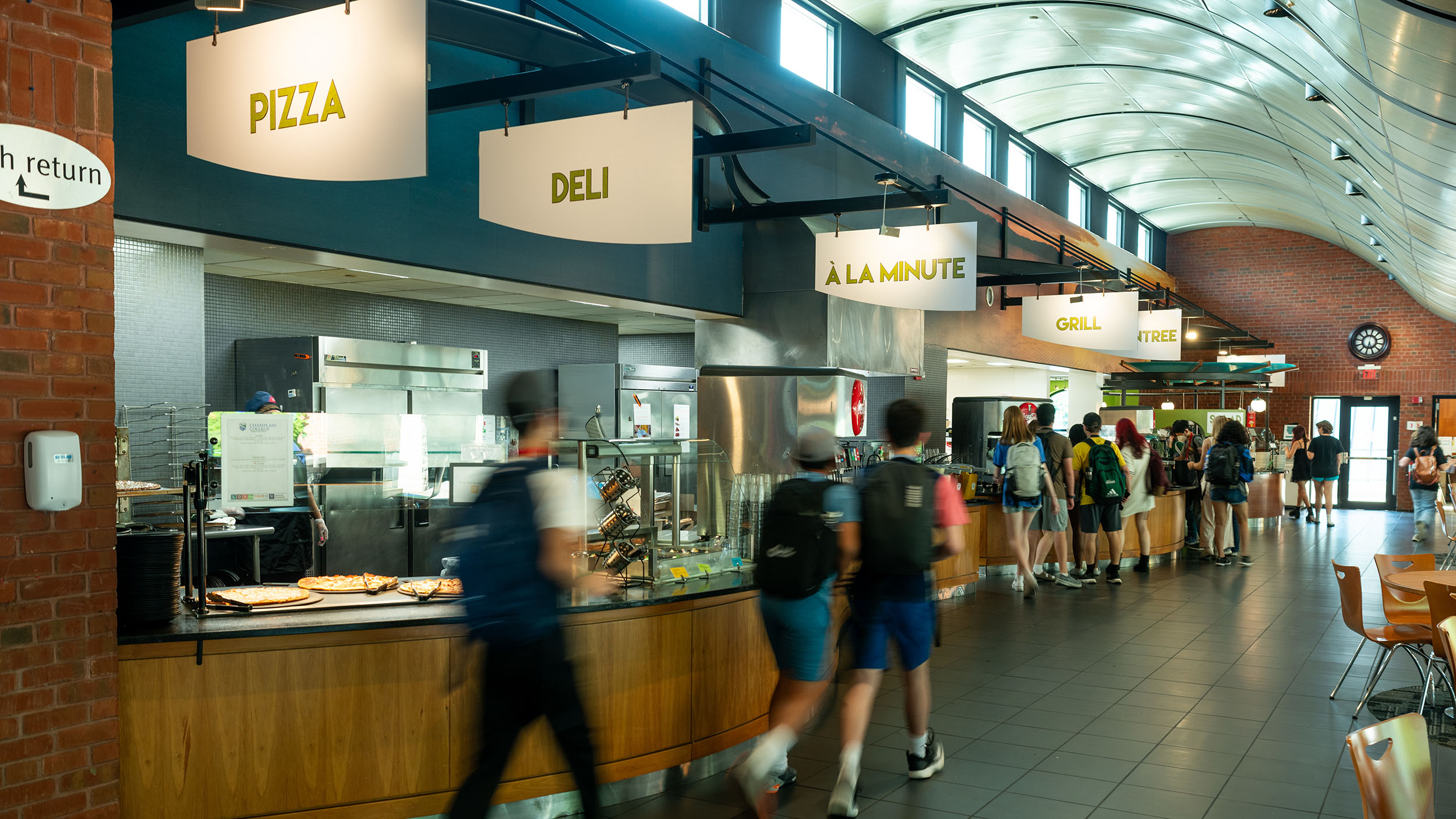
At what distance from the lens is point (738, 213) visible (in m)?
8.35

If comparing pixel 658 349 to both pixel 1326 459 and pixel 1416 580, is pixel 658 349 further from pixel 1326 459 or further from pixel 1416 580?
pixel 1326 459

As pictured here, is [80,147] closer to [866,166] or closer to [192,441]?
[192,441]

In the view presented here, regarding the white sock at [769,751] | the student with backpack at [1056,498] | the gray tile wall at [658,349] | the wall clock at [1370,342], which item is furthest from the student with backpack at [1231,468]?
the wall clock at [1370,342]

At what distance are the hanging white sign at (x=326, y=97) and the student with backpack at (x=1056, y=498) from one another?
6963 millimetres

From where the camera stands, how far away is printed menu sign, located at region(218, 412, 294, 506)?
4.62 metres

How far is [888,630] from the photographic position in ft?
13.9

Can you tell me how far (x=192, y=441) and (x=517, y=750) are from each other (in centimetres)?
313

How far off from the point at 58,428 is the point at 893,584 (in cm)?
305

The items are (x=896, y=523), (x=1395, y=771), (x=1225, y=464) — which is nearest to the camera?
(x=1395, y=771)

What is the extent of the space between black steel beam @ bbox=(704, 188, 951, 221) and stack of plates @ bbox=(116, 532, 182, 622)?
5.51 metres

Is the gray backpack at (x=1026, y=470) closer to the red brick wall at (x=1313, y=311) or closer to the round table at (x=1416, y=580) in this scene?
the round table at (x=1416, y=580)

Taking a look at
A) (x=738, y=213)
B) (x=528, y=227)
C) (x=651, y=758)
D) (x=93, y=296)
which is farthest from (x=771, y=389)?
(x=93, y=296)

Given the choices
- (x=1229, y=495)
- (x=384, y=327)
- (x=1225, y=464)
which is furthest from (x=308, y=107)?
(x=1229, y=495)

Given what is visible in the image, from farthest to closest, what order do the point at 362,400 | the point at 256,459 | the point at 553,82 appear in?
the point at 362,400
the point at 553,82
the point at 256,459
